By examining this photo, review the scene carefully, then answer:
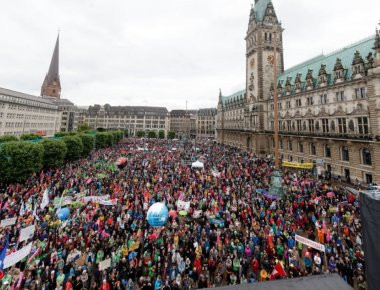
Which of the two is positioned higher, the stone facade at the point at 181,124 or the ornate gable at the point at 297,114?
the stone facade at the point at 181,124

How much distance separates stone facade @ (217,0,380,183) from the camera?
33.6 metres

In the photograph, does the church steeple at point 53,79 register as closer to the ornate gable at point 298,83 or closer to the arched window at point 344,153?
the ornate gable at point 298,83

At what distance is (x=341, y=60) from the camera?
42844 mm

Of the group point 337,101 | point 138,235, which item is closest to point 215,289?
point 138,235

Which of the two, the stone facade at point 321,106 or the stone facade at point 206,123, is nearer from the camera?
the stone facade at point 321,106

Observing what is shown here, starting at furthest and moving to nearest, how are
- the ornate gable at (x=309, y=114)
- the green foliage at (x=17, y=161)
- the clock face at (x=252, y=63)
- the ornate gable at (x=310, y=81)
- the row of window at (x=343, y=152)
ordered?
the clock face at (x=252, y=63) < the ornate gable at (x=310, y=81) < the ornate gable at (x=309, y=114) < the row of window at (x=343, y=152) < the green foliage at (x=17, y=161)

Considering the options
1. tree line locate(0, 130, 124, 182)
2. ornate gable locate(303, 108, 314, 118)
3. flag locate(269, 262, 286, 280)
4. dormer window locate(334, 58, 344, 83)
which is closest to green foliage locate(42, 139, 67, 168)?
tree line locate(0, 130, 124, 182)

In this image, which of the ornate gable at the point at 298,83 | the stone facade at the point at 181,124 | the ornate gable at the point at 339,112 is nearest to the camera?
the ornate gable at the point at 339,112

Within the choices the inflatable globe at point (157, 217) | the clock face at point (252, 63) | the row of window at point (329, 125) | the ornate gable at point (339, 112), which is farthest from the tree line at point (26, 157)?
the clock face at point (252, 63)

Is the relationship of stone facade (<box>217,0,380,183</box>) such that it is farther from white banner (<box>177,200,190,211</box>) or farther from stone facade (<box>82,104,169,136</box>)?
stone facade (<box>82,104,169,136</box>)

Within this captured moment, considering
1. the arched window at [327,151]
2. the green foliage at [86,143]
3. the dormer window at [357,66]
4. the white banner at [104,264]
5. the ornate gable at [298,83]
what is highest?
the ornate gable at [298,83]

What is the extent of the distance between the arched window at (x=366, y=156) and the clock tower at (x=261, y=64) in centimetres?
3029

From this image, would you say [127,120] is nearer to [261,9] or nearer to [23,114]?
[23,114]

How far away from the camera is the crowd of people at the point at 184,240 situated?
12.6m
